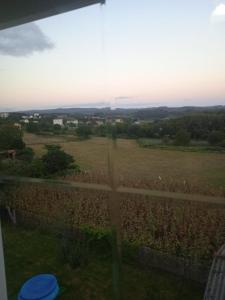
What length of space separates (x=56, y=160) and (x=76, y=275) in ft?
2.12

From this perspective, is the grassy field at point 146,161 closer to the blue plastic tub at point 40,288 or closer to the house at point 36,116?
the house at point 36,116

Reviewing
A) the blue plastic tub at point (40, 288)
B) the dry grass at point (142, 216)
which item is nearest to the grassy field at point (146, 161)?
the dry grass at point (142, 216)

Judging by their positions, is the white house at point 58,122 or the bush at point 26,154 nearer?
the white house at point 58,122

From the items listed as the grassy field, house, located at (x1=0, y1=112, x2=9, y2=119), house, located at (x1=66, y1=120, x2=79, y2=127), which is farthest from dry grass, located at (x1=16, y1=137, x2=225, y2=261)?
house, located at (x1=0, y1=112, x2=9, y2=119)

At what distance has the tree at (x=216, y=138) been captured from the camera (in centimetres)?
120

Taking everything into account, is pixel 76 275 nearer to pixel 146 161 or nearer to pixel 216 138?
pixel 146 161

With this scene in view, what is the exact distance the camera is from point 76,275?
161 centimetres

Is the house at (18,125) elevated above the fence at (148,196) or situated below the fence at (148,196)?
above

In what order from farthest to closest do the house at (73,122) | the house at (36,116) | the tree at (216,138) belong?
the house at (36,116), the house at (73,122), the tree at (216,138)

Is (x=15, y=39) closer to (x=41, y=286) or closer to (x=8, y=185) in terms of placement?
(x=8, y=185)

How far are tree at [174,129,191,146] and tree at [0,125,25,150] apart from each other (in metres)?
0.93

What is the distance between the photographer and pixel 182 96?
1317 millimetres

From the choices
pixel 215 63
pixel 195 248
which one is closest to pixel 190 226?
pixel 195 248

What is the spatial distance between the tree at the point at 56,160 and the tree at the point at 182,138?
1.93ft
